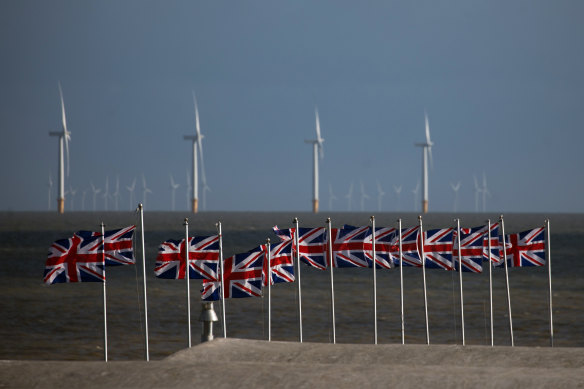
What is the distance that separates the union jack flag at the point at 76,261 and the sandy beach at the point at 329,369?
602 centimetres

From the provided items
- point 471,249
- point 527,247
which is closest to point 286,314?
point 471,249

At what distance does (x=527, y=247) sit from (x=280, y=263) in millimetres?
8451

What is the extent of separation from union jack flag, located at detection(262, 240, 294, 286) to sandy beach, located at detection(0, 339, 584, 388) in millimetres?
7817

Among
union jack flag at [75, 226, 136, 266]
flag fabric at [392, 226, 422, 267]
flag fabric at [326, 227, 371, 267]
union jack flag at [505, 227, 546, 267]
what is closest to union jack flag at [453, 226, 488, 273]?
union jack flag at [505, 227, 546, 267]

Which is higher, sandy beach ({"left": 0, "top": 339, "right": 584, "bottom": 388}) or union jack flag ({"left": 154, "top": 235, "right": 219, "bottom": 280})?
union jack flag ({"left": 154, "top": 235, "right": 219, "bottom": 280})

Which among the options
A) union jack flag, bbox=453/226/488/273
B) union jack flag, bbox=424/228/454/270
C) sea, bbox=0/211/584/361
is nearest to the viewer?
union jack flag, bbox=424/228/454/270

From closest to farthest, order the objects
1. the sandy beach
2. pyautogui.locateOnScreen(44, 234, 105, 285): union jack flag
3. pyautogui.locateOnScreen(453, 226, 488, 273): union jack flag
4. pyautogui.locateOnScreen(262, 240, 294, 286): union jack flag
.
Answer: the sandy beach → pyautogui.locateOnScreen(44, 234, 105, 285): union jack flag → pyautogui.locateOnScreen(262, 240, 294, 286): union jack flag → pyautogui.locateOnScreen(453, 226, 488, 273): union jack flag

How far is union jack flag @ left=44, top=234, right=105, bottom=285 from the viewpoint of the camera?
30.5m

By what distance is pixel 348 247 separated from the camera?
1378 inches

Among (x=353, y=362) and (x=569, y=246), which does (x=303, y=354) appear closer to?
(x=353, y=362)

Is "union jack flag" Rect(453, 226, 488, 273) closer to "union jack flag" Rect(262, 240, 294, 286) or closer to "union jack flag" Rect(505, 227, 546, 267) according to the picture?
"union jack flag" Rect(505, 227, 546, 267)

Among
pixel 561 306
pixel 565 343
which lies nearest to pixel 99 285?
pixel 561 306

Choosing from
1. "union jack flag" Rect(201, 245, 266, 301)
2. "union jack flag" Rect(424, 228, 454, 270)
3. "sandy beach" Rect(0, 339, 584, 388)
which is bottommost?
"sandy beach" Rect(0, 339, 584, 388)

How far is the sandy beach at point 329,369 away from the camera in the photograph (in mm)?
21141
